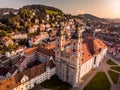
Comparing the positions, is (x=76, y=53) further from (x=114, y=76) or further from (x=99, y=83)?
(x=114, y=76)

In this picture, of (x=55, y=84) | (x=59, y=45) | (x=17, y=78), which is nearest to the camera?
(x=17, y=78)

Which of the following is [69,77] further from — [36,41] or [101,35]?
[101,35]

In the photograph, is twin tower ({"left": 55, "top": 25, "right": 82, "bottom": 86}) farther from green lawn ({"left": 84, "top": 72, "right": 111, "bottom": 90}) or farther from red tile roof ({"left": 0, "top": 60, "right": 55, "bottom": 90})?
red tile roof ({"left": 0, "top": 60, "right": 55, "bottom": 90})

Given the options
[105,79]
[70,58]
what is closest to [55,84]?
[70,58]

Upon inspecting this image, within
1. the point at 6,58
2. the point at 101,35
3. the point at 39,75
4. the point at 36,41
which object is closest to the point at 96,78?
the point at 39,75

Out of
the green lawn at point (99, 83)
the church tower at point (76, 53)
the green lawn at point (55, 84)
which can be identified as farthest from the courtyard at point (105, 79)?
the green lawn at point (55, 84)

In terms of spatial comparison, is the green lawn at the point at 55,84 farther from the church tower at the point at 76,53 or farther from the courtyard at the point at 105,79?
the courtyard at the point at 105,79
